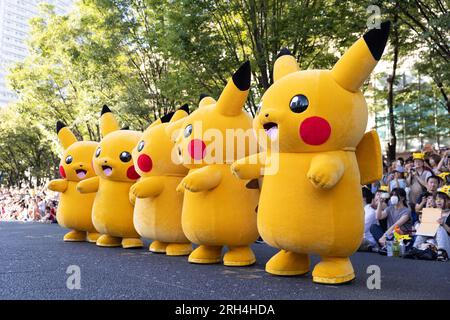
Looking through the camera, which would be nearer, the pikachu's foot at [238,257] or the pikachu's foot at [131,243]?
the pikachu's foot at [238,257]

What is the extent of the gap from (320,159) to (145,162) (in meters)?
3.05

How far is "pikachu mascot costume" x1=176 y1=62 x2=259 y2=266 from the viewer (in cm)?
560

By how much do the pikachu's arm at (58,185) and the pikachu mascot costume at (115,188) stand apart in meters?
0.83

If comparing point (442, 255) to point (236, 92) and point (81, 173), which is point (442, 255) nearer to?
point (236, 92)

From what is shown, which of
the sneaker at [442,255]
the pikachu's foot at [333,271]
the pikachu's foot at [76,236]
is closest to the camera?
the pikachu's foot at [333,271]

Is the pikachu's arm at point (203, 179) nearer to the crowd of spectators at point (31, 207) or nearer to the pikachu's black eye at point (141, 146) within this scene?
the pikachu's black eye at point (141, 146)

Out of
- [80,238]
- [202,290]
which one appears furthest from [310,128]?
[80,238]

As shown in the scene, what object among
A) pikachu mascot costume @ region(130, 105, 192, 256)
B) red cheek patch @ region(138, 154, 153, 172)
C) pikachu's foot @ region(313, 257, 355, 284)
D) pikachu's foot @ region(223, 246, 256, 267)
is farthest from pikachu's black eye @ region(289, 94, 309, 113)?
red cheek patch @ region(138, 154, 153, 172)

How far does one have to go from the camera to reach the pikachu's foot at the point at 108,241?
7.96 metres

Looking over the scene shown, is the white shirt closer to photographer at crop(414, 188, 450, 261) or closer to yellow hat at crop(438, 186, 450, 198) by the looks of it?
photographer at crop(414, 188, 450, 261)

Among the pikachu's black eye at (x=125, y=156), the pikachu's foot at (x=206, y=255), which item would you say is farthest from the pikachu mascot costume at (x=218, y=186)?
the pikachu's black eye at (x=125, y=156)

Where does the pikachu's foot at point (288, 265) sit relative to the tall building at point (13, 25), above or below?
below

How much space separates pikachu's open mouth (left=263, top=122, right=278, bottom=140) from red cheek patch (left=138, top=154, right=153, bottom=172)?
240 centimetres

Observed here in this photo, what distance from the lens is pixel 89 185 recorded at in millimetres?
7867
